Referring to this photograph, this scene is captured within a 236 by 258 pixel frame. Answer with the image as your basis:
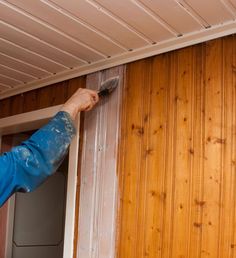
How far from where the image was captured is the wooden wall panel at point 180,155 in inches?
66.1

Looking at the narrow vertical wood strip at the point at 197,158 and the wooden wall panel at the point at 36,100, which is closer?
the narrow vertical wood strip at the point at 197,158

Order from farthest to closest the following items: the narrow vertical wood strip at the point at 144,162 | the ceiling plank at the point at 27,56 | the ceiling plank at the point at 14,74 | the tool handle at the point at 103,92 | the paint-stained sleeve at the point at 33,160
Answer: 1. the ceiling plank at the point at 14,74
2. the tool handle at the point at 103,92
3. the ceiling plank at the point at 27,56
4. the narrow vertical wood strip at the point at 144,162
5. the paint-stained sleeve at the point at 33,160

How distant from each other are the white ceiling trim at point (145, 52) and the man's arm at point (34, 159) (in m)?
0.71

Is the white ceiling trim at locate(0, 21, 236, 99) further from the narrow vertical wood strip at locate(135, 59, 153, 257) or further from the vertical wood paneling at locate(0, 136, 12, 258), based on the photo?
the vertical wood paneling at locate(0, 136, 12, 258)

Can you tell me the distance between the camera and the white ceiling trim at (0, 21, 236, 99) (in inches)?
69.5

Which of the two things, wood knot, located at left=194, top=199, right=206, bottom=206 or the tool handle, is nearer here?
wood knot, located at left=194, top=199, right=206, bottom=206

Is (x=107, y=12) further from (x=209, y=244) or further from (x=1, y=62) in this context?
(x=209, y=244)

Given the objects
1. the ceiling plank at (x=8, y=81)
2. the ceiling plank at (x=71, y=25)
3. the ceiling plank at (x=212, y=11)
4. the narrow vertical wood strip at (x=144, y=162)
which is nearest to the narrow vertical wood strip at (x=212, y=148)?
the ceiling plank at (x=212, y=11)

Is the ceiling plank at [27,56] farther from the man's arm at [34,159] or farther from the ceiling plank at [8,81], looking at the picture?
the man's arm at [34,159]

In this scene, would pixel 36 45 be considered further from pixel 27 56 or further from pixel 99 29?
pixel 99 29

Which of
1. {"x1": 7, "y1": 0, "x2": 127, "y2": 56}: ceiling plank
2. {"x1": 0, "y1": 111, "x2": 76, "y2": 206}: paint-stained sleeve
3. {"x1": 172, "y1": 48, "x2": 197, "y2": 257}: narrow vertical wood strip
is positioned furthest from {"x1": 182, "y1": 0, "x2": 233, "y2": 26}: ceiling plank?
{"x1": 0, "y1": 111, "x2": 76, "y2": 206}: paint-stained sleeve

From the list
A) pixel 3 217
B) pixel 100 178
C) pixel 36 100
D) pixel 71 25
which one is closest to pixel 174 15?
pixel 71 25

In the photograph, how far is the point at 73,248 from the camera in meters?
2.21

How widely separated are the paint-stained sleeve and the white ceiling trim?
0.76 m
